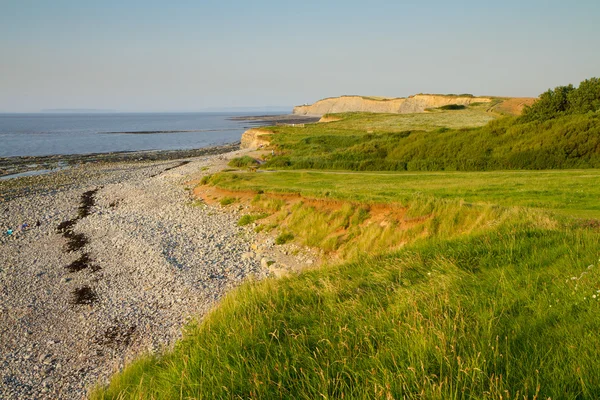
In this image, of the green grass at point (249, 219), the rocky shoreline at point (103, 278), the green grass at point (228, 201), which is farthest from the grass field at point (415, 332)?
the green grass at point (228, 201)

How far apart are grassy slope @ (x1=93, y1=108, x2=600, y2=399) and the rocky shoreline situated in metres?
3.07

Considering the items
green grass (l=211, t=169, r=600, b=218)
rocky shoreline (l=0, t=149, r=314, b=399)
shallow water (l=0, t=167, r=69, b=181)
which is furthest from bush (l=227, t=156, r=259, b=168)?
shallow water (l=0, t=167, r=69, b=181)

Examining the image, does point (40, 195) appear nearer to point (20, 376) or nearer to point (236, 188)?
point (236, 188)

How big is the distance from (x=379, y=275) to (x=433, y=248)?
212 cm

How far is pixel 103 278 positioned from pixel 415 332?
14.6m

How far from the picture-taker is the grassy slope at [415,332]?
3531 mm

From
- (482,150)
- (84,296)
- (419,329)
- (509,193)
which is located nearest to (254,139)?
(482,150)

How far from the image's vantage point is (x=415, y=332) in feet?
13.8

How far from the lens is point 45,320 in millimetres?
12531

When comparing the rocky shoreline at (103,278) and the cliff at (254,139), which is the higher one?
the cliff at (254,139)

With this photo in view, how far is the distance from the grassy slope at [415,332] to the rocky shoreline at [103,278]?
3.07 meters

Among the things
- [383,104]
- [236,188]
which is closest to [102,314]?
[236,188]

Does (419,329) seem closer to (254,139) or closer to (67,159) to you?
(254,139)

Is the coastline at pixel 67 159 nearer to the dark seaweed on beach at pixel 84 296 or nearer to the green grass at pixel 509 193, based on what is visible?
the dark seaweed on beach at pixel 84 296
